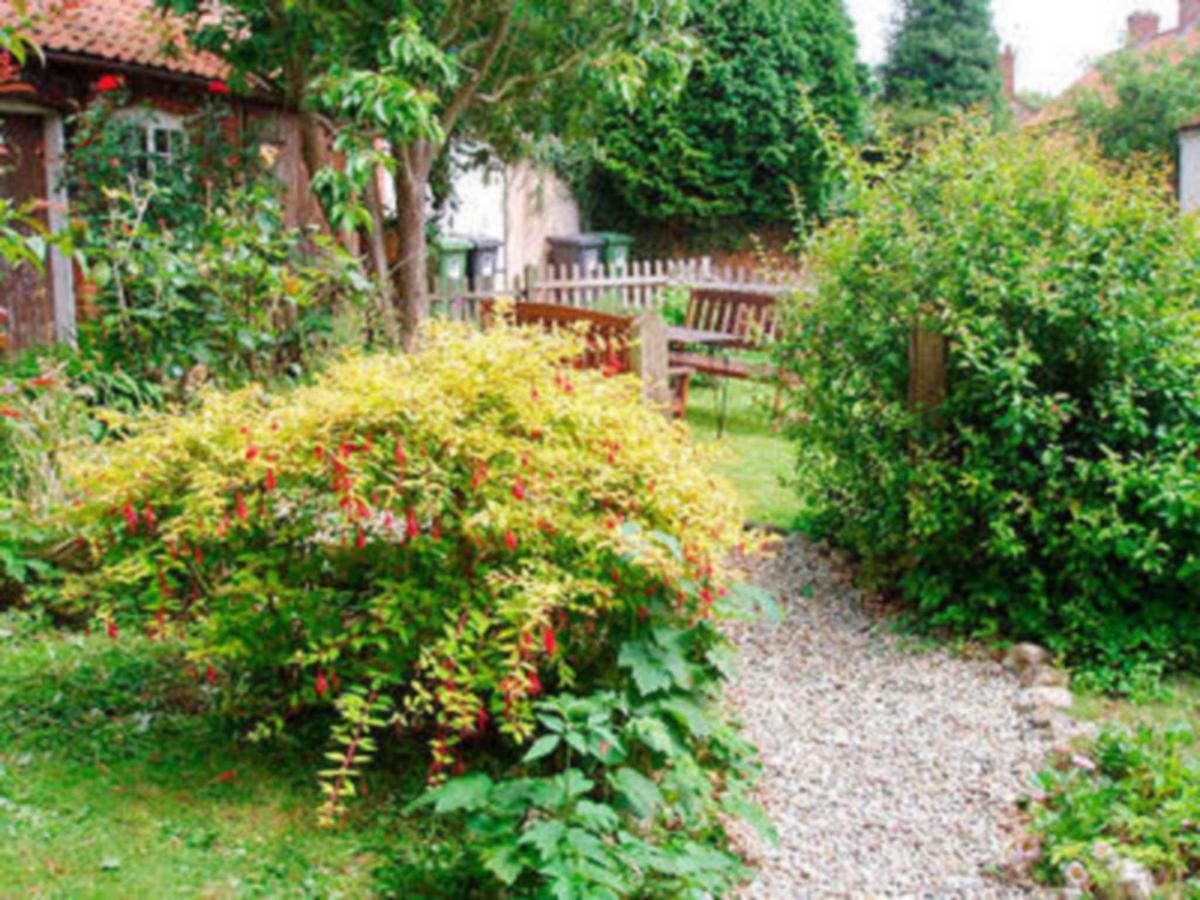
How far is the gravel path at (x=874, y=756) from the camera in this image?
373 cm

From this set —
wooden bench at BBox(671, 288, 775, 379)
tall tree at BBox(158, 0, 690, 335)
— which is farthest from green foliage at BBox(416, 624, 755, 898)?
wooden bench at BBox(671, 288, 775, 379)

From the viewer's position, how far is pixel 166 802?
12.1ft

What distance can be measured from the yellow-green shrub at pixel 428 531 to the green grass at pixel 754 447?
2357 mm

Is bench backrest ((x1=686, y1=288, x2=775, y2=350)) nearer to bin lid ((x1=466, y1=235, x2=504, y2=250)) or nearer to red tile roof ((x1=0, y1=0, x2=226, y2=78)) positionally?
bin lid ((x1=466, y1=235, x2=504, y2=250))

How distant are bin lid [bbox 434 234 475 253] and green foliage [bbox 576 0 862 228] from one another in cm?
539

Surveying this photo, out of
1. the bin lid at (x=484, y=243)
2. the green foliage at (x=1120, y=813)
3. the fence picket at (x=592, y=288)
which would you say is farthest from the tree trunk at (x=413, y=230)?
the green foliage at (x=1120, y=813)

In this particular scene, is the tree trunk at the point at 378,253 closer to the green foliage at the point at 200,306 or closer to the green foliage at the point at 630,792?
the green foliage at the point at 200,306

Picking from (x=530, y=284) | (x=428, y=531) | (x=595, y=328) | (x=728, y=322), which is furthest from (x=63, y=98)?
(x=428, y=531)

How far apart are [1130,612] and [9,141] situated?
32.4 feet

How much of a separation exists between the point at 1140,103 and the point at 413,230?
19305mm

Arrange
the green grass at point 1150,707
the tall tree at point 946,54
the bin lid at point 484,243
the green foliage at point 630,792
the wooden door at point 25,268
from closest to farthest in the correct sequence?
1. the green foliage at point 630,792
2. the green grass at point 1150,707
3. the wooden door at point 25,268
4. the bin lid at point 484,243
5. the tall tree at point 946,54

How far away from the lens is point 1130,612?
5.35 meters

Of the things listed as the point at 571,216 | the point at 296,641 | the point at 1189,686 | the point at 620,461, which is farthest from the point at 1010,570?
the point at 571,216

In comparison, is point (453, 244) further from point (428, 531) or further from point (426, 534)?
point (426, 534)
